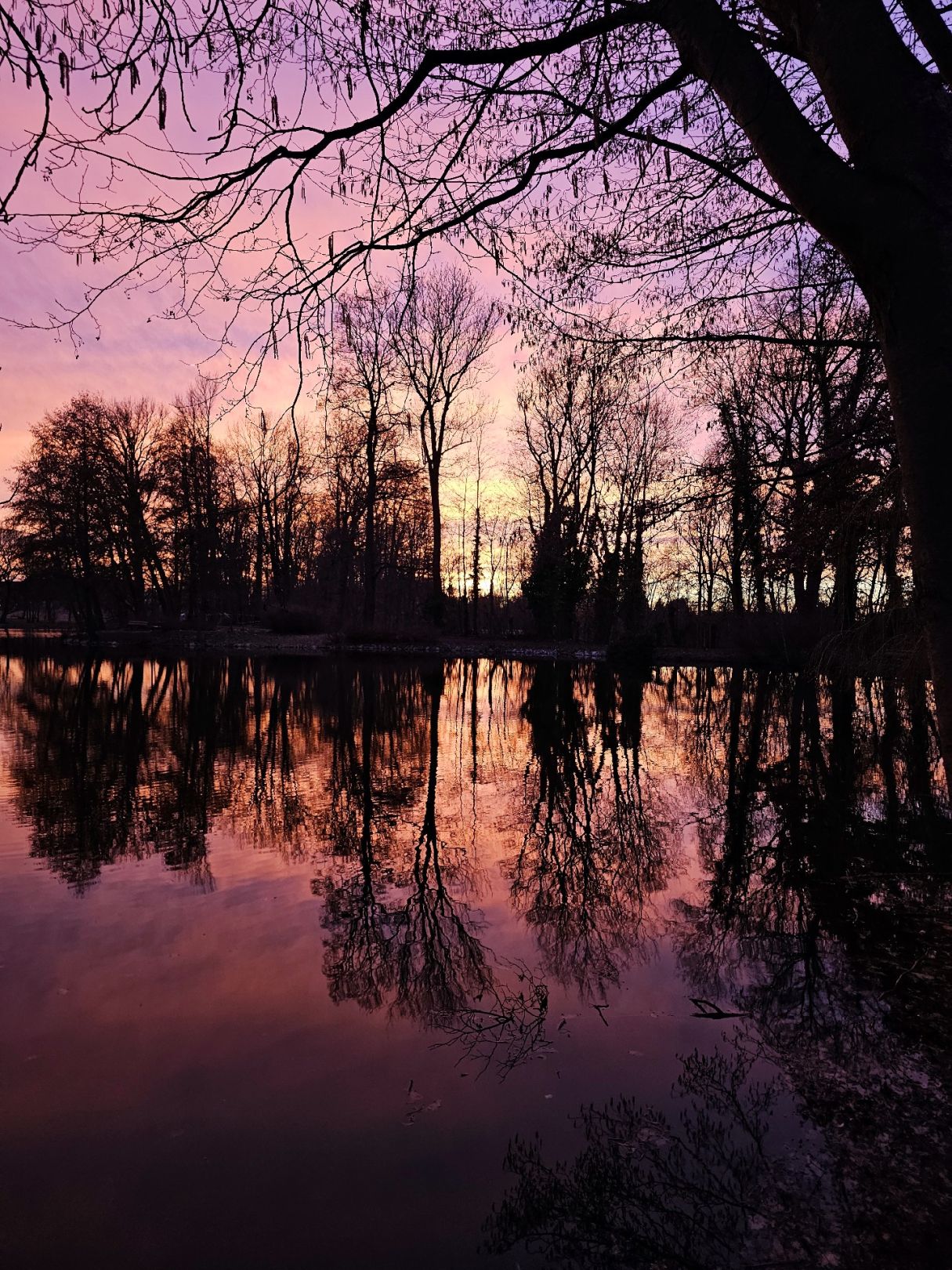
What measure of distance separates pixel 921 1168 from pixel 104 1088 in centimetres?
316

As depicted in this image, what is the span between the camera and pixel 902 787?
900 cm

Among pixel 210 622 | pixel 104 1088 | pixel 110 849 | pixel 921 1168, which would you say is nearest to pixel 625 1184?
pixel 921 1168

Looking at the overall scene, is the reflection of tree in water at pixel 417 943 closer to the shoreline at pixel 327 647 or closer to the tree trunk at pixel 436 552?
the shoreline at pixel 327 647

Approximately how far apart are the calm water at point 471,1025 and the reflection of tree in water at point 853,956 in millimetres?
22

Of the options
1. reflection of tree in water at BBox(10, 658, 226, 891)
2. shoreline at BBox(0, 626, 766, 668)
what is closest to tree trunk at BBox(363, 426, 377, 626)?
shoreline at BBox(0, 626, 766, 668)

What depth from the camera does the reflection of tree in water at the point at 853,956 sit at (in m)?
2.57

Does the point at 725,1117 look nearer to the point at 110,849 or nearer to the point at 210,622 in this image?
the point at 110,849

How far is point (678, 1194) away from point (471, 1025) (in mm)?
1372

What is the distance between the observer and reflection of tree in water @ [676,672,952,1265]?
2.57 metres

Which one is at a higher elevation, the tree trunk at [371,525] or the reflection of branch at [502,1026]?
the tree trunk at [371,525]

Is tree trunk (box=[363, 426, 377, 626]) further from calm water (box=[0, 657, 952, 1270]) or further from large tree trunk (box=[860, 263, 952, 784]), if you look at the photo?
large tree trunk (box=[860, 263, 952, 784])

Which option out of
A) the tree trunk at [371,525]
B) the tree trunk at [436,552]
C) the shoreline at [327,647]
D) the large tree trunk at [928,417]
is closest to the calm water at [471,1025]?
the large tree trunk at [928,417]

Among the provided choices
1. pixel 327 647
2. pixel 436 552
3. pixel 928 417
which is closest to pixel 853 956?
pixel 928 417

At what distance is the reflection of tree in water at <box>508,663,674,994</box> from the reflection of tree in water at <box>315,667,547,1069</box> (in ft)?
1.42
